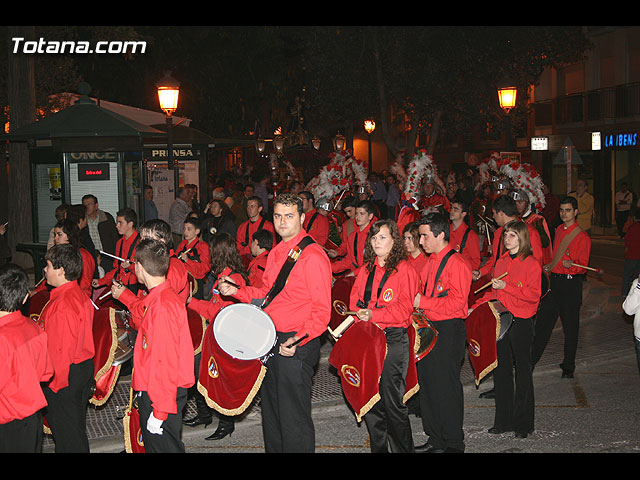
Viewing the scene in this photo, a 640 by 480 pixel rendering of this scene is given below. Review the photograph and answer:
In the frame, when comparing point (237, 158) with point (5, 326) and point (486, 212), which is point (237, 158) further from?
point (5, 326)

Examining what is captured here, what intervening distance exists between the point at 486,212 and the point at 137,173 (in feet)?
21.7

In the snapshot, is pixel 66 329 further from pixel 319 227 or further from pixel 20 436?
pixel 319 227

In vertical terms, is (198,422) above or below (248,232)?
below

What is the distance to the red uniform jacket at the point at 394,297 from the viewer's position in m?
5.96

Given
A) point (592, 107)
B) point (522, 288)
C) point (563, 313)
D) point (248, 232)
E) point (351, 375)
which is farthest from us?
point (592, 107)

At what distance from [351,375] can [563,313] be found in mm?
4259

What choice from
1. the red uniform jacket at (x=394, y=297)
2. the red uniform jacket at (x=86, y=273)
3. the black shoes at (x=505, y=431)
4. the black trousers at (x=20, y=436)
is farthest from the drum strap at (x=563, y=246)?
the black trousers at (x=20, y=436)

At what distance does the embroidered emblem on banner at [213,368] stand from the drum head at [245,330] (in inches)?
32.1

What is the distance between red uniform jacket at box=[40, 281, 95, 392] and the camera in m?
5.66

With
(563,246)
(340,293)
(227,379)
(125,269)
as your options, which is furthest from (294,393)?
(563,246)

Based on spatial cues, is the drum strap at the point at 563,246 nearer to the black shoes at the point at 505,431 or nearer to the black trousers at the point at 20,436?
the black shoes at the point at 505,431

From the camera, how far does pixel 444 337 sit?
21.4 feet

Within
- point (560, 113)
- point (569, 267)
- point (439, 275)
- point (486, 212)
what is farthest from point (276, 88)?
point (439, 275)

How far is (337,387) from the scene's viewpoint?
9086 mm
